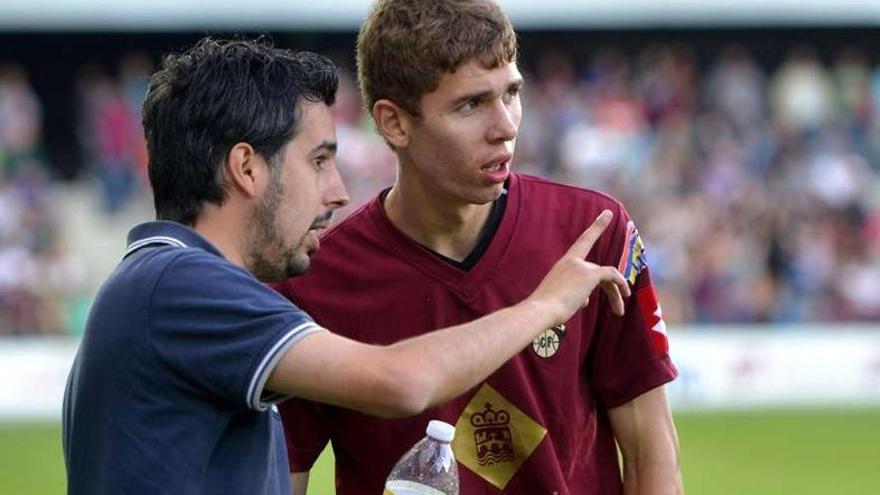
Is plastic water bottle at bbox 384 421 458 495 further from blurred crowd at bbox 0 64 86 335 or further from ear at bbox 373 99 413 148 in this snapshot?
blurred crowd at bbox 0 64 86 335

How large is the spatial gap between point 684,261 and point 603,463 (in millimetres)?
16006

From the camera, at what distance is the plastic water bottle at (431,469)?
14.1ft

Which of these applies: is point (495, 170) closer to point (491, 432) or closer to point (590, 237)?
point (590, 237)

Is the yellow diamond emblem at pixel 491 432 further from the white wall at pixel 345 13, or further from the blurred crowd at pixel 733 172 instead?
the white wall at pixel 345 13

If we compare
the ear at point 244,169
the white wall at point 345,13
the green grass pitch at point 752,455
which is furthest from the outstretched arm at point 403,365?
the white wall at point 345,13

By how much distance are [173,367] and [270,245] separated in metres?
0.45

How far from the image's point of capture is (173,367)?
3785mm

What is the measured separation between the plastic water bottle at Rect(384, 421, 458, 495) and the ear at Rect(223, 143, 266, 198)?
0.77m

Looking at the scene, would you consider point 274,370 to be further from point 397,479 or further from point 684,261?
point 684,261

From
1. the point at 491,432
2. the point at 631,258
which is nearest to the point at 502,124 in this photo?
the point at 631,258

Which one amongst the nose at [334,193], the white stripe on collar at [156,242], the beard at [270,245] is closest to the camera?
the white stripe on collar at [156,242]

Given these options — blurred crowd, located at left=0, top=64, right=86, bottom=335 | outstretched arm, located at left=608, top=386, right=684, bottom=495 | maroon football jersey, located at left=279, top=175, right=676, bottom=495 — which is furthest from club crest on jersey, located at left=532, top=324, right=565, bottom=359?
blurred crowd, located at left=0, top=64, right=86, bottom=335

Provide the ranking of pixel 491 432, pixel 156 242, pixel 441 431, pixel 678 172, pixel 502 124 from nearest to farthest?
pixel 156 242
pixel 441 431
pixel 502 124
pixel 491 432
pixel 678 172

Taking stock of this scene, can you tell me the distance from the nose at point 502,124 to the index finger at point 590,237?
33 centimetres
